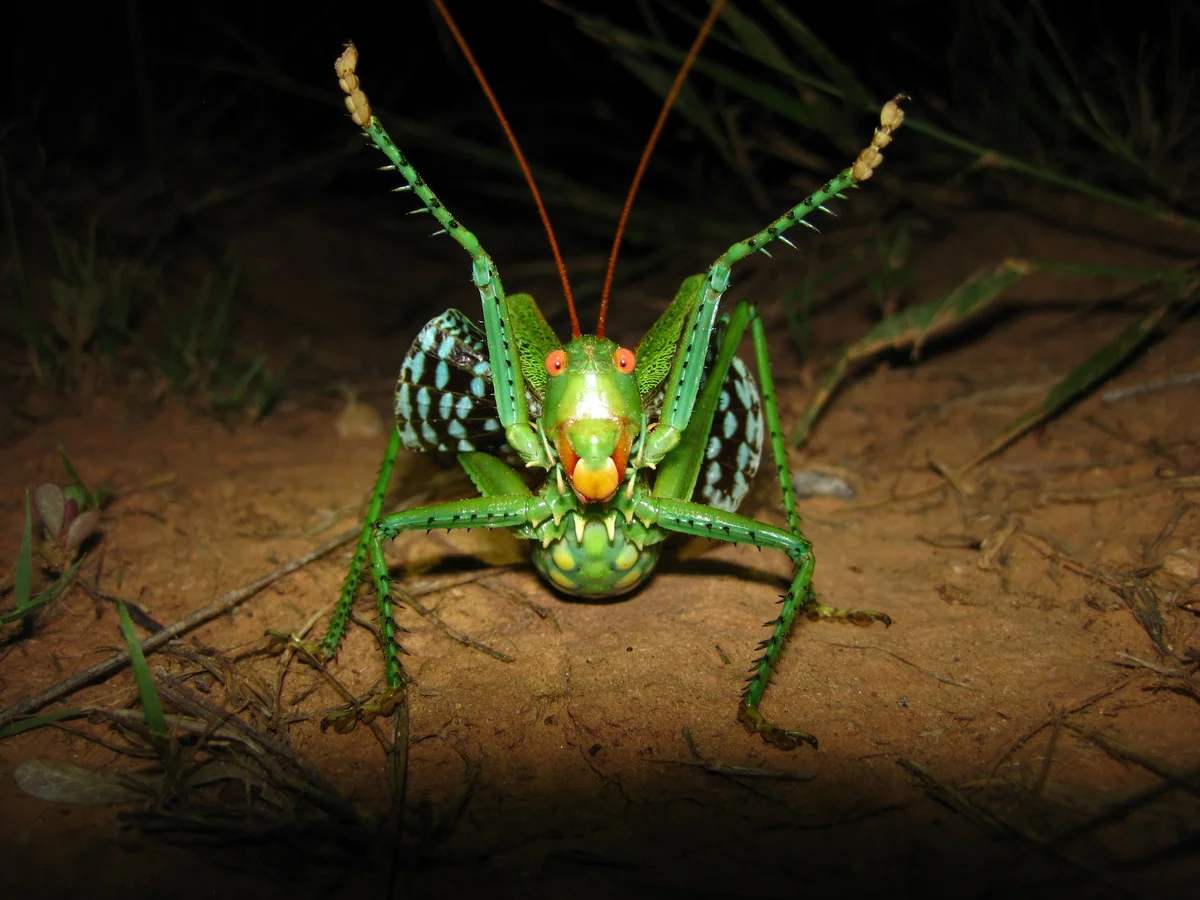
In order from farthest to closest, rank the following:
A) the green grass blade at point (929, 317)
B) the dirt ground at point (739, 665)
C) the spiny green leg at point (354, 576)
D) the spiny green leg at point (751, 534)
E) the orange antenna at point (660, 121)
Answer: the green grass blade at point (929, 317)
the spiny green leg at point (354, 576)
the spiny green leg at point (751, 534)
the orange antenna at point (660, 121)
the dirt ground at point (739, 665)

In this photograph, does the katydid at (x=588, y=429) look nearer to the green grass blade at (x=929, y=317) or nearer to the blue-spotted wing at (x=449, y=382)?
the blue-spotted wing at (x=449, y=382)

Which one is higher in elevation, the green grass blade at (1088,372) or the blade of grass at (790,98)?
the blade of grass at (790,98)

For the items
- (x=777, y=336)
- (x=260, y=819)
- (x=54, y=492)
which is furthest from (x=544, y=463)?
(x=777, y=336)

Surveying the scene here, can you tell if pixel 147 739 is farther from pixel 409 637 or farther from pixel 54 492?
pixel 54 492

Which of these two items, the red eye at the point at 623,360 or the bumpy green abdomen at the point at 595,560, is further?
the bumpy green abdomen at the point at 595,560

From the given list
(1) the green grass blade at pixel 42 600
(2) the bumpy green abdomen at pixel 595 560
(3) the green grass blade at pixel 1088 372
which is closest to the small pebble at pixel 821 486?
(3) the green grass blade at pixel 1088 372

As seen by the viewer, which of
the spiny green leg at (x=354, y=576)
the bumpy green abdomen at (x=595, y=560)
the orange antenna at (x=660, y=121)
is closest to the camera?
the orange antenna at (x=660, y=121)

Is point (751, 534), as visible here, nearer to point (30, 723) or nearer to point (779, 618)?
point (779, 618)

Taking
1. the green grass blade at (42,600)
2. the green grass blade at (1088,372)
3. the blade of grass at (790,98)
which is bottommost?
the green grass blade at (42,600)
